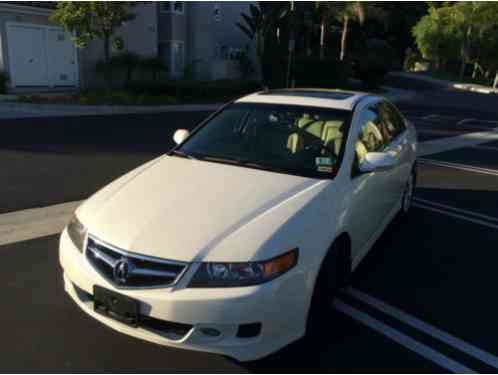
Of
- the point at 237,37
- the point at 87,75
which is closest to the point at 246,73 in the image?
the point at 237,37

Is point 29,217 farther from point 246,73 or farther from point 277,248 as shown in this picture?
point 246,73

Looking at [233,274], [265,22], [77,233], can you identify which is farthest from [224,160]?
[265,22]

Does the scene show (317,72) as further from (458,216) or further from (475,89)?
(458,216)

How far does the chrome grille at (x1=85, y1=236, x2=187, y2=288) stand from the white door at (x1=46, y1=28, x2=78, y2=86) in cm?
1934

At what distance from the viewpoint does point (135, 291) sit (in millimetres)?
2703

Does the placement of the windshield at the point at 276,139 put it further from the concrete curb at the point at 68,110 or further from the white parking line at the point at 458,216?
the concrete curb at the point at 68,110

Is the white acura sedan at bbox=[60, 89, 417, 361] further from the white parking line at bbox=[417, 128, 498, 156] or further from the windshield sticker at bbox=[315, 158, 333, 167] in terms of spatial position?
the white parking line at bbox=[417, 128, 498, 156]

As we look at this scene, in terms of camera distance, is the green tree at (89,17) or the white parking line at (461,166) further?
the green tree at (89,17)

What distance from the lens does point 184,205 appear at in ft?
10.4

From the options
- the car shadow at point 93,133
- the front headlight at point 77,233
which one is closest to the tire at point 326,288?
the front headlight at point 77,233

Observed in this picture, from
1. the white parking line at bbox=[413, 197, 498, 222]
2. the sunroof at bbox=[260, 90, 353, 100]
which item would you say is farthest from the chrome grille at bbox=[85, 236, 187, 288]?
the white parking line at bbox=[413, 197, 498, 222]

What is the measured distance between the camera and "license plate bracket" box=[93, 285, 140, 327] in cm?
272

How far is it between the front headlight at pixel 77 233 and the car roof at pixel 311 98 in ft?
6.80

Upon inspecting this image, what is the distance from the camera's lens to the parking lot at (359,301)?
3070 mm
